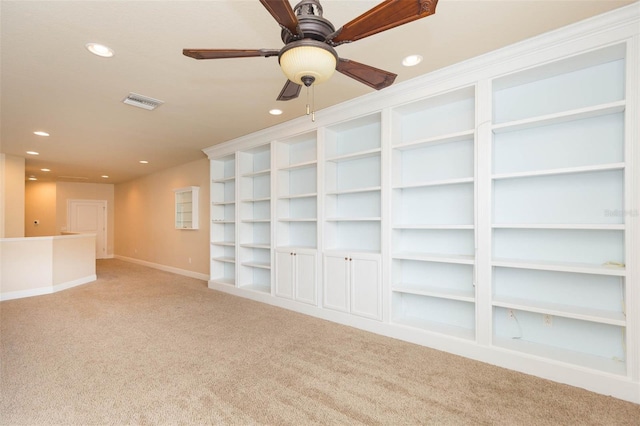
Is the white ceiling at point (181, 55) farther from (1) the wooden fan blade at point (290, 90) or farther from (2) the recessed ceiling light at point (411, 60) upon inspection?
(1) the wooden fan blade at point (290, 90)

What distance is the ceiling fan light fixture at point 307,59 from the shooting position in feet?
4.98

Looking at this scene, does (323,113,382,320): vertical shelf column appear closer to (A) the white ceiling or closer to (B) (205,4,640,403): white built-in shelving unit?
(B) (205,4,640,403): white built-in shelving unit

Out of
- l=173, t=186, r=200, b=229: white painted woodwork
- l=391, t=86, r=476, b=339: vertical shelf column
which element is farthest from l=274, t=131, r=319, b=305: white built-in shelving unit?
l=173, t=186, r=200, b=229: white painted woodwork

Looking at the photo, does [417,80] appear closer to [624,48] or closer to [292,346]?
[624,48]

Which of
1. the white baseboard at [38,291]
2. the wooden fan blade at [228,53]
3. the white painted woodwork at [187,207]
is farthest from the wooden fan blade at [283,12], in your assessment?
the white baseboard at [38,291]

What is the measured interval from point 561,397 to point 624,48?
2522 millimetres

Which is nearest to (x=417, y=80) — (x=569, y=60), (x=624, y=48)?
(x=569, y=60)

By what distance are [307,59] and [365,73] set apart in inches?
20.1

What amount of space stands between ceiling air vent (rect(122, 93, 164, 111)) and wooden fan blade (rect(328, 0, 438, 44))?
2.66 meters

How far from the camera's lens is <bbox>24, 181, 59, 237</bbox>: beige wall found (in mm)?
8961

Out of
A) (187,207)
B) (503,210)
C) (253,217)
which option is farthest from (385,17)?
(187,207)

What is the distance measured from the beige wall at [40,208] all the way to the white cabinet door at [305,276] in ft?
29.3

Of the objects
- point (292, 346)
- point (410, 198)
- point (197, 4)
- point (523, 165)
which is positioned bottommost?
point (292, 346)

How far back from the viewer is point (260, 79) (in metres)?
2.97
